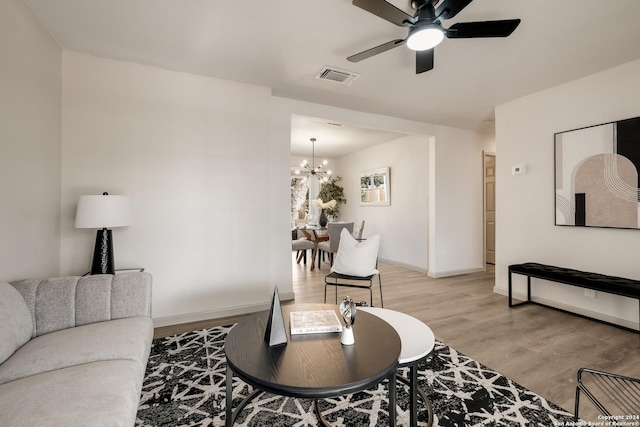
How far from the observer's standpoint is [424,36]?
1944 millimetres

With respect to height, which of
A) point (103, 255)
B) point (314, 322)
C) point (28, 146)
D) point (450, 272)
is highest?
point (28, 146)

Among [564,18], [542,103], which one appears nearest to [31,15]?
[564,18]

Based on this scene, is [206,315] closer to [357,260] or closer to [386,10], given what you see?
[357,260]

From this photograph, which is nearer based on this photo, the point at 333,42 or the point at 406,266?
the point at 333,42

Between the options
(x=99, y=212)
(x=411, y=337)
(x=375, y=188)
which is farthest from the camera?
(x=375, y=188)

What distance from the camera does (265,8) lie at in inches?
81.5

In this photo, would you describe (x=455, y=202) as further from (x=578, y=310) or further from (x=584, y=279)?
(x=584, y=279)

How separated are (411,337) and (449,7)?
78.3 inches

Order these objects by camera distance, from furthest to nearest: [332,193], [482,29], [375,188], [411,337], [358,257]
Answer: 1. [332,193]
2. [375,188]
3. [358,257]
4. [482,29]
5. [411,337]

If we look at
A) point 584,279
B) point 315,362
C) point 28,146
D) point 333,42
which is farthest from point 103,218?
point 584,279

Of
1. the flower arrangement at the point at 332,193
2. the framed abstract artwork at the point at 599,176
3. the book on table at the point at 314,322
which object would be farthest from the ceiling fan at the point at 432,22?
the flower arrangement at the point at 332,193

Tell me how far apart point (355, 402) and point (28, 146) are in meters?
2.87

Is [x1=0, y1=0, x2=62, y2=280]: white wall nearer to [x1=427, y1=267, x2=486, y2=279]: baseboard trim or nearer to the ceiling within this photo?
the ceiling

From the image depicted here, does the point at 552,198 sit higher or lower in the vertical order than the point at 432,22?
lower
